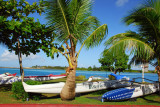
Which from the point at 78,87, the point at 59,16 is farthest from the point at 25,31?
the point at 78,87

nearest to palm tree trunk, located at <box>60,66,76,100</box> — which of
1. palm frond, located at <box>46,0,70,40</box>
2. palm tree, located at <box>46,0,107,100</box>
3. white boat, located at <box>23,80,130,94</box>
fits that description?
palm tree, located at <box>46,0,107,100</box>

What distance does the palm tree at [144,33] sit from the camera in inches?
220

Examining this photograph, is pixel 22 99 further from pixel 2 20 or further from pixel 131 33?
pixel 131 33

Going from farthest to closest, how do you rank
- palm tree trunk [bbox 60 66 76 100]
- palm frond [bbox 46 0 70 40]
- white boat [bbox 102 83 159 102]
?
white boat [bbox 102 83 159 102], palm tree trunk [bbox 60 66 76 100], palm frond [bbox 46 0 70 40]

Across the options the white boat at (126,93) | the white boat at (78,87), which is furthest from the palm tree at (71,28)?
the white boat at (126,93)

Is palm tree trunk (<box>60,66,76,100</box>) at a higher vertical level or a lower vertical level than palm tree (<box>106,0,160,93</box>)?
lower

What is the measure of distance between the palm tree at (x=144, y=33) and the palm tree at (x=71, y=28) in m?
1.06

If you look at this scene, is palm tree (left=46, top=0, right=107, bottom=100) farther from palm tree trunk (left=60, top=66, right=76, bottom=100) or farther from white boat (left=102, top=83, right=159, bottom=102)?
white boat (left=102, top=83, right=159, bottom=102)

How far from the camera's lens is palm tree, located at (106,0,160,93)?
5600 millimetres

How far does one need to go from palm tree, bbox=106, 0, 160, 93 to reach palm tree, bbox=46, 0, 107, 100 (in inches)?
41.9

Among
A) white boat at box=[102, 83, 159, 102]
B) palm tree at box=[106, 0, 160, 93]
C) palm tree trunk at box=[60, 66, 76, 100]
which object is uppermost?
palm tree at box=[106, 0, 160, 93]

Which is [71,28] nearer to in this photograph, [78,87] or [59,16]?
[59,16]

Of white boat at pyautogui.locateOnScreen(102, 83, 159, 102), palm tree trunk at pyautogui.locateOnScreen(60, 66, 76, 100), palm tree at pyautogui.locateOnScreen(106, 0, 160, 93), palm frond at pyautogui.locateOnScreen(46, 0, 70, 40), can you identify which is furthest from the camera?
white boat at pyautogui.locateOnScreen(102, 83, 159, 102)

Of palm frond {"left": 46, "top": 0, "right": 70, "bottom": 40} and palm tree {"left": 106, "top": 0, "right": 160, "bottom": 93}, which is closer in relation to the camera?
palm tree {"left": 106, "top": 0, "right": 160, "bottom": 93}
